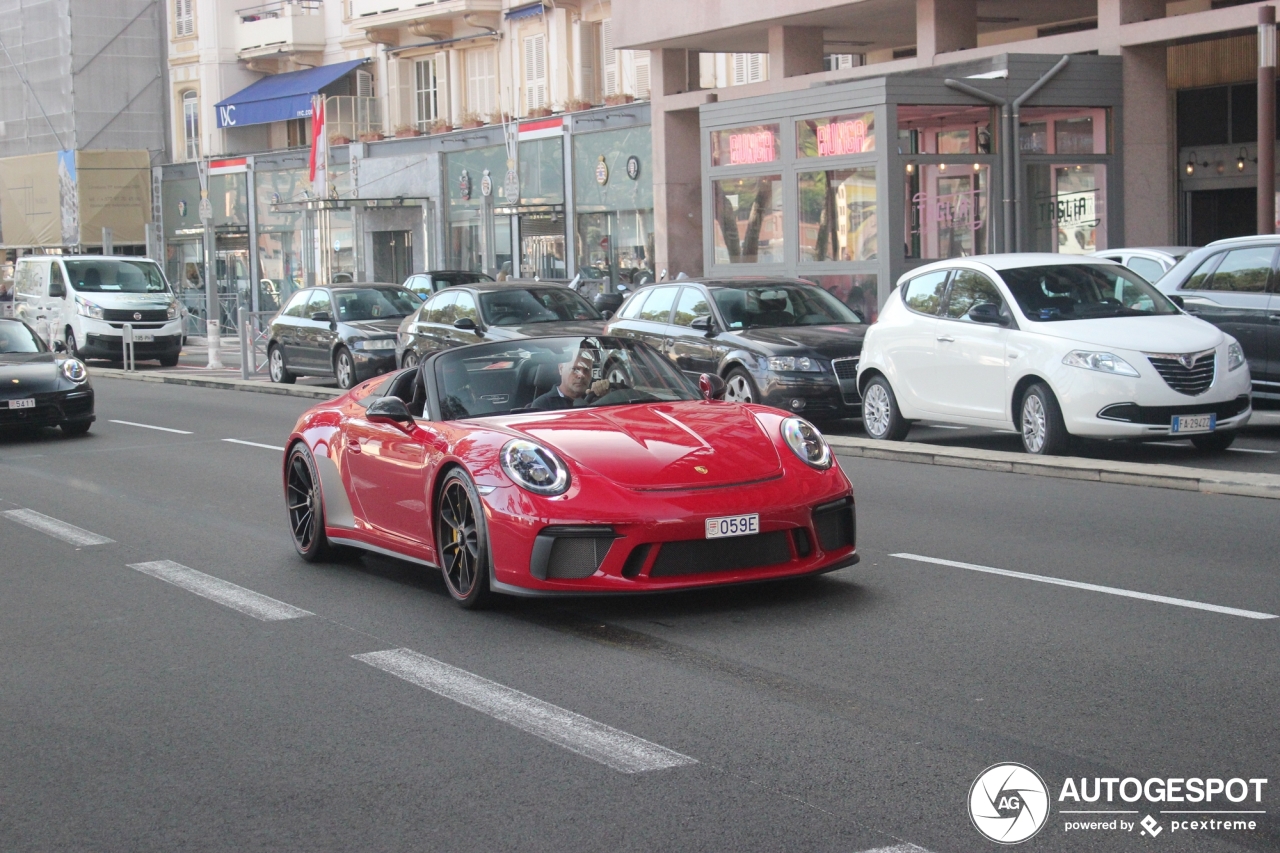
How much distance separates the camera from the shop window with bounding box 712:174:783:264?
982 inches

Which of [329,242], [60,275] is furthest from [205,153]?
[60,275]

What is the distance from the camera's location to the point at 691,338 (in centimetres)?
1702

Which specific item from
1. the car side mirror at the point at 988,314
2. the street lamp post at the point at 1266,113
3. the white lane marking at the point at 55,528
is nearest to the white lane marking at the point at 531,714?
the white lane marking at the point at 55,528

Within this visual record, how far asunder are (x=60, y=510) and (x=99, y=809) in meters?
7.61

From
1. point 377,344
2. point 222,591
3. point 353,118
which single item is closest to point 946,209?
point 377,344

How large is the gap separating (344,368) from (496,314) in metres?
4.27

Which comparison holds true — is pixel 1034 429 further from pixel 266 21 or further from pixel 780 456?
pixel 266 21

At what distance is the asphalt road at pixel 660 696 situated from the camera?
15.3 ft

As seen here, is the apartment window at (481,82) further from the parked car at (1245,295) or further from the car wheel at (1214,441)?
the car wheel at (1214,441)

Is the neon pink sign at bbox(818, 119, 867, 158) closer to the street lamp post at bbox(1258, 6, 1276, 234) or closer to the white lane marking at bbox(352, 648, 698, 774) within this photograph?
the street lamp post at bbox(1258, 6, 1276, 234)

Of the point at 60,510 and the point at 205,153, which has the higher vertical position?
the point at 205,153

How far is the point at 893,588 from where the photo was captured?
7.94 metres

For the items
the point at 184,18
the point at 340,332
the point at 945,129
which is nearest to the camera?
the point at 945,129
